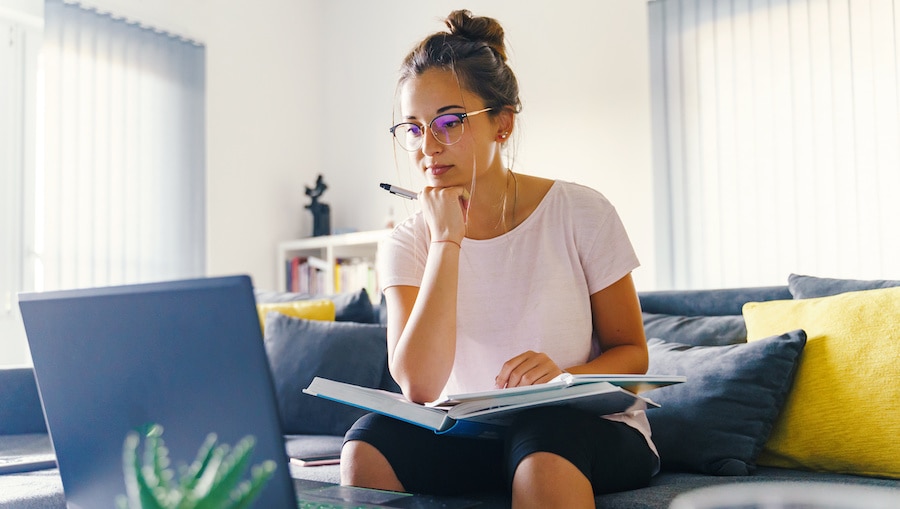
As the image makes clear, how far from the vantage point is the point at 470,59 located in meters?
1.51

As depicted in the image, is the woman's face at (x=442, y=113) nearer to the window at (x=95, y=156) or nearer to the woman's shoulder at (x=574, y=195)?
the woman's shoulder at (x=574, y=195)

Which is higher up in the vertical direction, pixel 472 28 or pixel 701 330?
pixel 472 28

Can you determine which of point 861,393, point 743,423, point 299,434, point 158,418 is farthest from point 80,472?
point 299,434

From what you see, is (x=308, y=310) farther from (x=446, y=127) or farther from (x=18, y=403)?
(x=446, y=127)

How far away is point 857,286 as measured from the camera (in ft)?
6.18

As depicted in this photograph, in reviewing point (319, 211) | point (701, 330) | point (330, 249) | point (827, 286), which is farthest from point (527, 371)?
point (319, 211)

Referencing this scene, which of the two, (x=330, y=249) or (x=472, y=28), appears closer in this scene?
(x=472, y=28)

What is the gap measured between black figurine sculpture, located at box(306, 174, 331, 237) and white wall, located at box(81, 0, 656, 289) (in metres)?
0.14

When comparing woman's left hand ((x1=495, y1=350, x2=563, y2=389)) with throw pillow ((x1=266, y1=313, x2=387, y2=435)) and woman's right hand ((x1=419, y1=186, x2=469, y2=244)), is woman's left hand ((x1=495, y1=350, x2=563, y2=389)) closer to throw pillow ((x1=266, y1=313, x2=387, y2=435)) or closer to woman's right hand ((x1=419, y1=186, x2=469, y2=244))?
woman's right hand ((x1=419, y1=186, x2=469, y2=244))

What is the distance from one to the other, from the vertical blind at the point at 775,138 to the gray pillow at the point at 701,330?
4.46 ft

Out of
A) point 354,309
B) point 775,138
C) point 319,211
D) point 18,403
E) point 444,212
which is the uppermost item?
point 775,138

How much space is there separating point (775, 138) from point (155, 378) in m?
3.10

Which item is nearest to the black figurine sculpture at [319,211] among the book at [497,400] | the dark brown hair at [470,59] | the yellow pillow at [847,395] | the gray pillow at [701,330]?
the gray pillow at [701,330]

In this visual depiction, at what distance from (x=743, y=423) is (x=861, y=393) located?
22 centimetres
